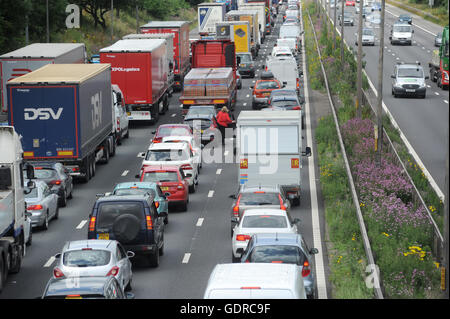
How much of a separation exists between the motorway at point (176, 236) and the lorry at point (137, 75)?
6.27m

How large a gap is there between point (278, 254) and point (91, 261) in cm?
351

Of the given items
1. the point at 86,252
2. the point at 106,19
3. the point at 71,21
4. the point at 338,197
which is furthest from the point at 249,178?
the point at 106,19

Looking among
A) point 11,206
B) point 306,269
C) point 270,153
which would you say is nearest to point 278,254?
point 306,269

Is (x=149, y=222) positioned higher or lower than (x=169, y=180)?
higher

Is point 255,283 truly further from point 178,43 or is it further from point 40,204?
point 178,43

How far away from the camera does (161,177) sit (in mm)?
29297

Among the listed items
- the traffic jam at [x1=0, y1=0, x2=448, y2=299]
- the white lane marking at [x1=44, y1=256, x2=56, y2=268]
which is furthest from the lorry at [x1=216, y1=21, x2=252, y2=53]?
the white lane marking at [x1=44, y1=256, x2=56, y2=268]

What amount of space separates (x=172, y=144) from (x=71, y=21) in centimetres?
5364

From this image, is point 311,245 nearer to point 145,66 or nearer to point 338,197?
point 338,197

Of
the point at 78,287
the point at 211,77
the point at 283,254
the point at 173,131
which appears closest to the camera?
the point at 78,287

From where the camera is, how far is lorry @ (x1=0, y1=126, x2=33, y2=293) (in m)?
21.7

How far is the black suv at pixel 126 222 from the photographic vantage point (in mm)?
22078

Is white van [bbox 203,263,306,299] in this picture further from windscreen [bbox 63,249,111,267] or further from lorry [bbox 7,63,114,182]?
lorry [bbox 7,63,114,182]

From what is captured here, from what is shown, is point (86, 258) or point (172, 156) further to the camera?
point (172, 156)
